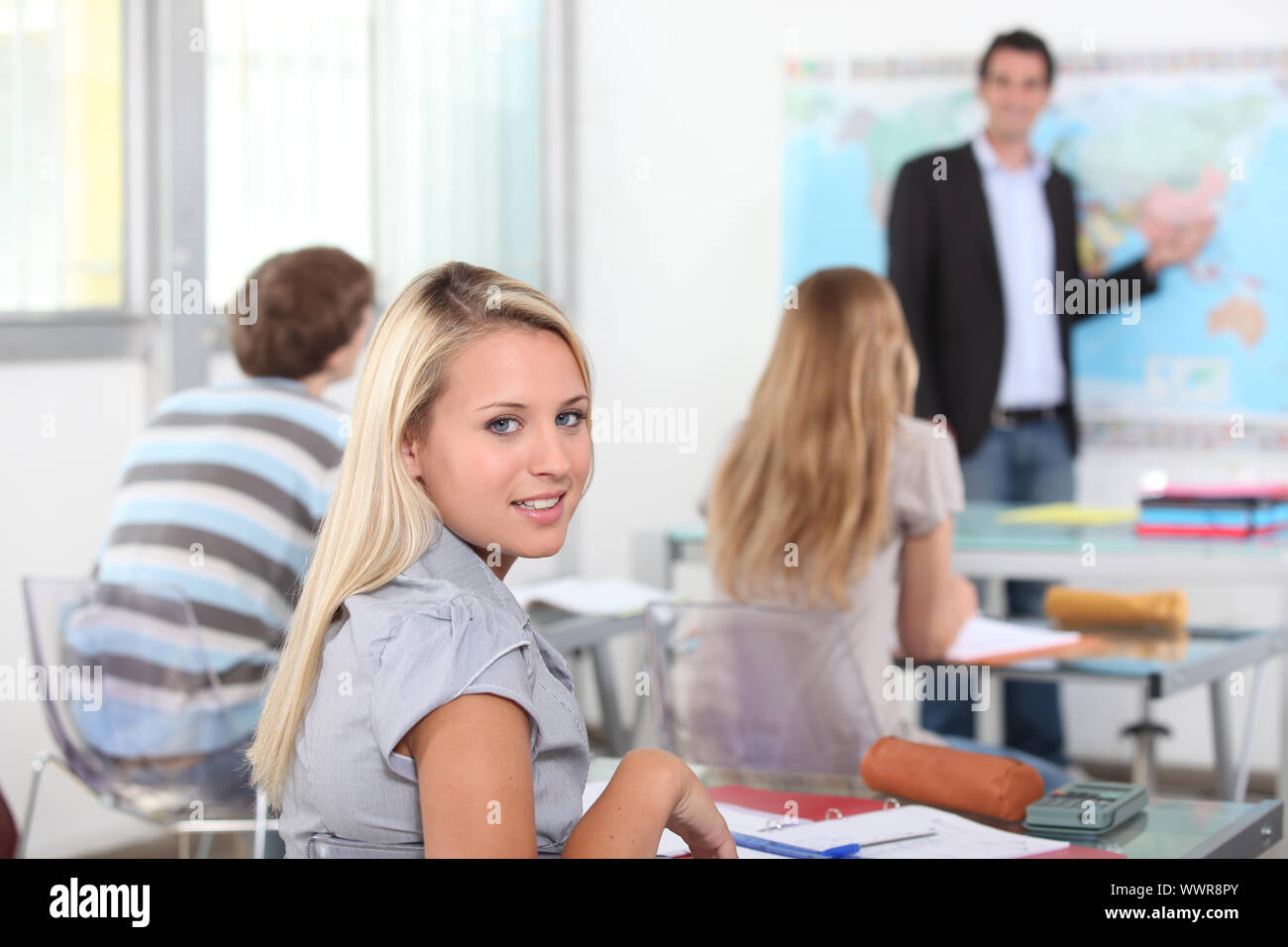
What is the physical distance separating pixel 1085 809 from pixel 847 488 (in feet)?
3.32

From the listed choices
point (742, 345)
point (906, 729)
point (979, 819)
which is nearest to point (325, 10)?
point (742, 345)

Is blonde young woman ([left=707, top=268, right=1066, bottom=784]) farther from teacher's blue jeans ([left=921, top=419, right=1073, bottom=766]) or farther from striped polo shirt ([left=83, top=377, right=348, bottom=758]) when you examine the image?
teacher's blue jeans ([left=921, top=419, right=1073, bottom=766])

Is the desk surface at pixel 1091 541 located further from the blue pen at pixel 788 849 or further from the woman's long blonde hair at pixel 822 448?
the blue pen at pixel 788 849

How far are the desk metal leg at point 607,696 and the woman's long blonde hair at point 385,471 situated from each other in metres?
2.10

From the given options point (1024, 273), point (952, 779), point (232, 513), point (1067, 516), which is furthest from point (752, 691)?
point (1024, 273)

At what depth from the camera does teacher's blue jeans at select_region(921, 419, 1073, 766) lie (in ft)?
13.0

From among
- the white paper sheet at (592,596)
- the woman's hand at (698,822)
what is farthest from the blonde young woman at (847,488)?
the woman's hand at (698,822)

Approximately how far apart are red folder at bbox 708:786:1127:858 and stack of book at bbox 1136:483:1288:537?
1711mm

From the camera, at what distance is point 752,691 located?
7.07ft

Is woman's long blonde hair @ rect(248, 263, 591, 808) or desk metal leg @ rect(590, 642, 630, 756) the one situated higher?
woman's long blonde hair @ rect(248, 263, 591, 808)

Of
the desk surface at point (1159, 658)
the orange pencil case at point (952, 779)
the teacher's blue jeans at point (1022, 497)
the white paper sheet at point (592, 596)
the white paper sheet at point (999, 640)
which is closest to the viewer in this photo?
the orange pencil case at point (952, 779)

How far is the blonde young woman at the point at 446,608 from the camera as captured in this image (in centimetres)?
99

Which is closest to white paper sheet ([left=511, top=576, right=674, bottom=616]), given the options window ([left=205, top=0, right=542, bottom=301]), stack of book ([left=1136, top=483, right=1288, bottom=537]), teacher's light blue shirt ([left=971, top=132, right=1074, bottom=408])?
stack of book ([left=1136, top=483, right=1288, bottom=537])
